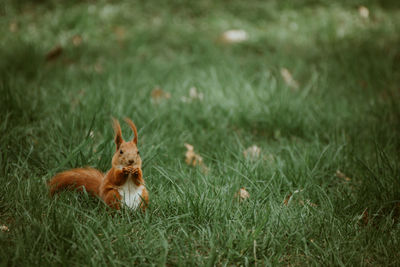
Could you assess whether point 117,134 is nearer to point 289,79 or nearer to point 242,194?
point 242,194

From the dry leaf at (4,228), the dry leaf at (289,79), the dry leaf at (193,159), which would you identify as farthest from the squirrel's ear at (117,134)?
the dry leaf at (289,79)

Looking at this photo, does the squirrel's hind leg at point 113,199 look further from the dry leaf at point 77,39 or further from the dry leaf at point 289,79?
the dry leaf at point 77,39

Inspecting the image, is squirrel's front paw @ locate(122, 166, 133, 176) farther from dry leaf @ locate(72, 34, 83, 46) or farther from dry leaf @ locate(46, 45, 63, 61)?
dry leaf @ locate(72, 34, 83, 46)

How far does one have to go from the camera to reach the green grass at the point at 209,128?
1.58m

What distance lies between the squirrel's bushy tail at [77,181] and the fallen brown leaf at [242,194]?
2.23 ft

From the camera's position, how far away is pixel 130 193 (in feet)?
5.28

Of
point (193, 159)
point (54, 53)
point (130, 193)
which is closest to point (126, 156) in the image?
point (130, 193)

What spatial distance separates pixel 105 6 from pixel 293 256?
13.9 ft


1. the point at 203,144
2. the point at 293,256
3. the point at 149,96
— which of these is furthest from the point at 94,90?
the point at 293,256

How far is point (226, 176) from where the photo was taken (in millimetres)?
2076

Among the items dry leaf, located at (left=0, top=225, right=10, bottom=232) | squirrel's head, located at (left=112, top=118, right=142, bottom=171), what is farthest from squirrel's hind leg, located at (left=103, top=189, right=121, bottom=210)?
dry leaf, located at (left=0, top=225, right=10, bottom=232)

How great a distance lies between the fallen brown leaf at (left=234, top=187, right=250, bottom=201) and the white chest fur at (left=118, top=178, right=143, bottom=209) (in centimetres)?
51

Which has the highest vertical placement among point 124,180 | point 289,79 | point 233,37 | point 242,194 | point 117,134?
point 117,134

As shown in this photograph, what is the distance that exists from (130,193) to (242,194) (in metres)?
0.63
